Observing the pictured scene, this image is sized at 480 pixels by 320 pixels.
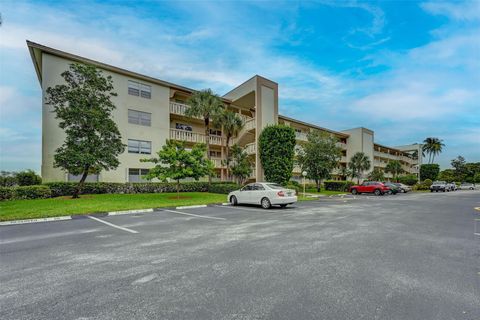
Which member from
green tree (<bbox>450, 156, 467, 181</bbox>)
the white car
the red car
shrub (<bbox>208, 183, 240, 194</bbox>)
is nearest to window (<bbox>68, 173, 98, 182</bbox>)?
shrub (<bbox>208, 183, 240, 194</bbox>)

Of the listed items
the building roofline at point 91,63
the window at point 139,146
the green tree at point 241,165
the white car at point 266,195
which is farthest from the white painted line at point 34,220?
the green tree at point 241,165

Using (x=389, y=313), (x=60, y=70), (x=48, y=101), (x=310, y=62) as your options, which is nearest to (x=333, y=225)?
(x=389, y=313)

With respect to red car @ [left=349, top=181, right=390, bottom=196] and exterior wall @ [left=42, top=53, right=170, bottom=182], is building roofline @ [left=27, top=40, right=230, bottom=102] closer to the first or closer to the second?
exterior wall @ [left=42, top=53, right=170, bottom=182]

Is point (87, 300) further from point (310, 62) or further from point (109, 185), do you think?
point (310, 62)

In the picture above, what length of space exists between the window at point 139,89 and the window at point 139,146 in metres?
4.79

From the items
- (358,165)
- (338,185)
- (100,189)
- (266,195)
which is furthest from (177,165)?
(358,165)

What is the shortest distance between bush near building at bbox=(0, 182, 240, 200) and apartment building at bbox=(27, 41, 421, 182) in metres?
1.22

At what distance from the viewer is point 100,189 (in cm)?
1983

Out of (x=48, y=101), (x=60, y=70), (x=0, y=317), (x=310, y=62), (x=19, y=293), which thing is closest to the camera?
(x=0, y=317)

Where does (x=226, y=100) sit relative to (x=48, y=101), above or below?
above

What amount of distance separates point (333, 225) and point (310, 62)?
55.9 ft

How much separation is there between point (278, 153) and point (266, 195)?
31.9 ft

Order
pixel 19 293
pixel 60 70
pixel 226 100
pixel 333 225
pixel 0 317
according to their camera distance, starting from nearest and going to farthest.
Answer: pixel 0 317 → pixel 19 293 → pixel 333 225 → pixel 60 70 → pixel 226 100

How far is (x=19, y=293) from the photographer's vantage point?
363 cm
